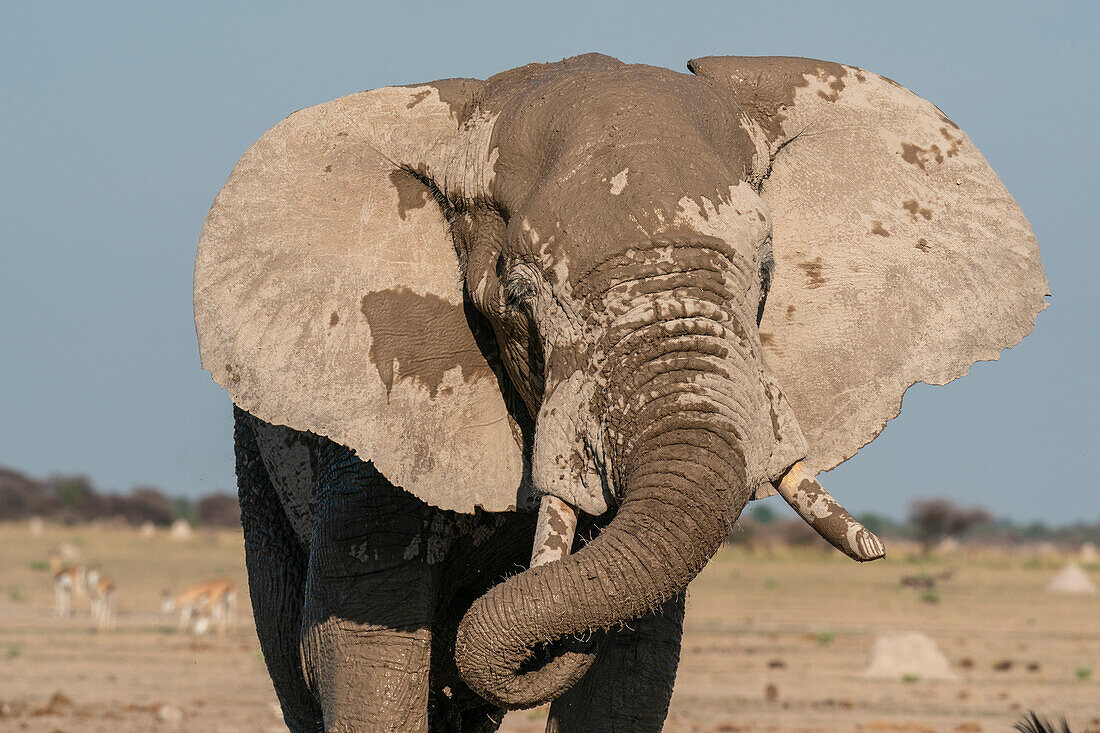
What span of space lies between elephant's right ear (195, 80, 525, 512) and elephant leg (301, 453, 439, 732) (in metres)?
0.43

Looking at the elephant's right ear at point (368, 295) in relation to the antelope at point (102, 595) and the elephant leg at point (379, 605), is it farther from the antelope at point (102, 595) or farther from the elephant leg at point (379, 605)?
the antelope at point (102, 595)

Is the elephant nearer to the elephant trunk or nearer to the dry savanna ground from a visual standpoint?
the elephant trunk

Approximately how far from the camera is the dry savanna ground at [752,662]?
11562 mm

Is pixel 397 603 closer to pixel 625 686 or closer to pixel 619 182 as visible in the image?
pixel 625 686

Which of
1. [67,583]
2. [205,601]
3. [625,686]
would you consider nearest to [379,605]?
[625,686]

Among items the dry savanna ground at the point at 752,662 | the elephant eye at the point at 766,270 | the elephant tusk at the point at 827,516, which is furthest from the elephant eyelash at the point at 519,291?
the dry savanna ground at the point at 752,662

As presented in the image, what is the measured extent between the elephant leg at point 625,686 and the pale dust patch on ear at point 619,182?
1683 mm

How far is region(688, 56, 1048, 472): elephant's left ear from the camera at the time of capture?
475 centimetres

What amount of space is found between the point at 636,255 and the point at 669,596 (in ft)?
2.72

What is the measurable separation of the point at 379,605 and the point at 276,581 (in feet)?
4.27

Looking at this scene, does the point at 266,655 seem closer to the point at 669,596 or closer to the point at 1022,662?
the point at 669,596

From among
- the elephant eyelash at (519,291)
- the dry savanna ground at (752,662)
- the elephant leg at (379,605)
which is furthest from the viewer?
the dry savanna ground at (752,662)

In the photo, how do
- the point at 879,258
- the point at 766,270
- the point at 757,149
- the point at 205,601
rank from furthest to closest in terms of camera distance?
the point at 205,601 < the point at 879,258 < the point at 757,149 < the point at 766,270

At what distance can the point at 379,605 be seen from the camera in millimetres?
4852
